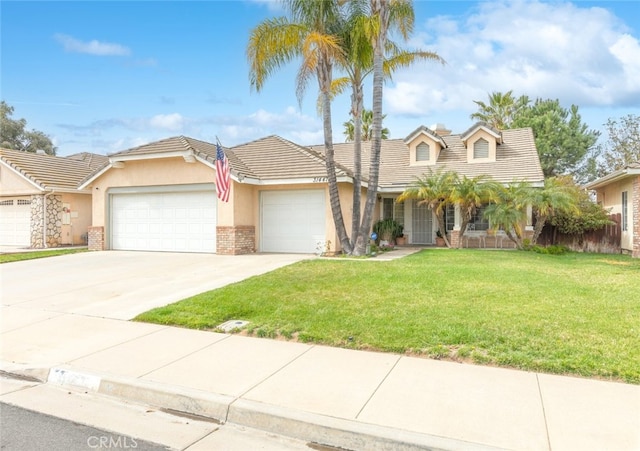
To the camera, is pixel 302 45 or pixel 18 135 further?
pixel 18 135

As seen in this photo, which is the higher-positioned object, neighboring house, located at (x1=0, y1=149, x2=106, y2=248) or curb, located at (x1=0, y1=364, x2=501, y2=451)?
neighboring house, located at (x1=0, y1=149, x2=106, y2=248)

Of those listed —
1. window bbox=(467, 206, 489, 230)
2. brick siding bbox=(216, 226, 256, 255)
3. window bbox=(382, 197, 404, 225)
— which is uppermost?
window bbox=(382, 197, 404, 225)

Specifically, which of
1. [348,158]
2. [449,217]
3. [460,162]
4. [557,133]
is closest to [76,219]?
[348,158]

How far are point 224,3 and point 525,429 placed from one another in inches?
604

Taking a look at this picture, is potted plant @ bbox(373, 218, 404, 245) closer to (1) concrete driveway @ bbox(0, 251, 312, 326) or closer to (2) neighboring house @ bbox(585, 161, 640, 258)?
(1) concrete driveway @ bbox(0, 251, 312, 326)

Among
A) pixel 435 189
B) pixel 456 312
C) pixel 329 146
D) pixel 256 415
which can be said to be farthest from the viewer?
pixel 435 189

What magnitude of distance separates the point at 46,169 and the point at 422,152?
1942 centimetres

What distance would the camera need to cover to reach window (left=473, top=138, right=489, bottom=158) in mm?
20516

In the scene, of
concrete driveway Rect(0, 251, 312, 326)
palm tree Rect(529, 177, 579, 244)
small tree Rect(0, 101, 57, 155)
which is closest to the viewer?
concrete driveway Rect(0, 251, 312, 326)

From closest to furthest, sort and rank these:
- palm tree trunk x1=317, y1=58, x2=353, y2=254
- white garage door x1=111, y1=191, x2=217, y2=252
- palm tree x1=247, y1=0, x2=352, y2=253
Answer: palm tree x1=247, y1=0, x2=352, y2=253 < palm tree trunk x1=317, y1=58, x2=353, y2=254 < white garage door x1=111, y1=191, x2=217, y2=252

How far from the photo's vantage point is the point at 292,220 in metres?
17.0

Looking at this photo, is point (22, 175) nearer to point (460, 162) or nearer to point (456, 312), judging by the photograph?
point (460, 162)

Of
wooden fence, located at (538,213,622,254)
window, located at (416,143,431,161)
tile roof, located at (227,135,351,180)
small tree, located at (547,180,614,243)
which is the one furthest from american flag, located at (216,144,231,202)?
wooden fence, located at (538,213,622,254)

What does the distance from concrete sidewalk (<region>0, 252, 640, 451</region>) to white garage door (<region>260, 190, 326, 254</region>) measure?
10.5 m
